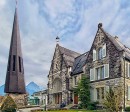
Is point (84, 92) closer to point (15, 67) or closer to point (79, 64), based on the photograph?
point (79, 64)

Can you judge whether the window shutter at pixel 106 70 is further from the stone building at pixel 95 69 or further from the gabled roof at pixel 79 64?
the gabled roof at pixel 79 64

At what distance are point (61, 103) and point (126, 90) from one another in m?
16.0

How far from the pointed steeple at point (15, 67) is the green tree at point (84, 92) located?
18.6 metres

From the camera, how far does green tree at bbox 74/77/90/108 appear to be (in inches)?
1698

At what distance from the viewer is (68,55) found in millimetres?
55531

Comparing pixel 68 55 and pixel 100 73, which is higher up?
pixel 68 55

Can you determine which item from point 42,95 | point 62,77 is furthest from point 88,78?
point 42,95

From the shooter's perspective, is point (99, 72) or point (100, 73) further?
point (99, 72)

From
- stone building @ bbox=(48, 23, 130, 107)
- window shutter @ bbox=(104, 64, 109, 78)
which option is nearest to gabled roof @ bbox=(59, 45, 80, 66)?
stone building @ bbox=(48, 23, 130, 107)

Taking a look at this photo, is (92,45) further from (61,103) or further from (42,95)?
(42,95)

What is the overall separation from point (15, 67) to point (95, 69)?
22.6 meters

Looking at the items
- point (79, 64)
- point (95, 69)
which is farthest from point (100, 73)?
point (79, 64)

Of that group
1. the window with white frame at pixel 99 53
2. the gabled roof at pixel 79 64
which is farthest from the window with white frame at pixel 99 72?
the gabled roof at pixel 79 64

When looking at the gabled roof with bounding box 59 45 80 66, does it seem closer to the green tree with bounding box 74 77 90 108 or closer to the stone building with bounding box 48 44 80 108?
the stone building with bounding box 48 44 80 108
